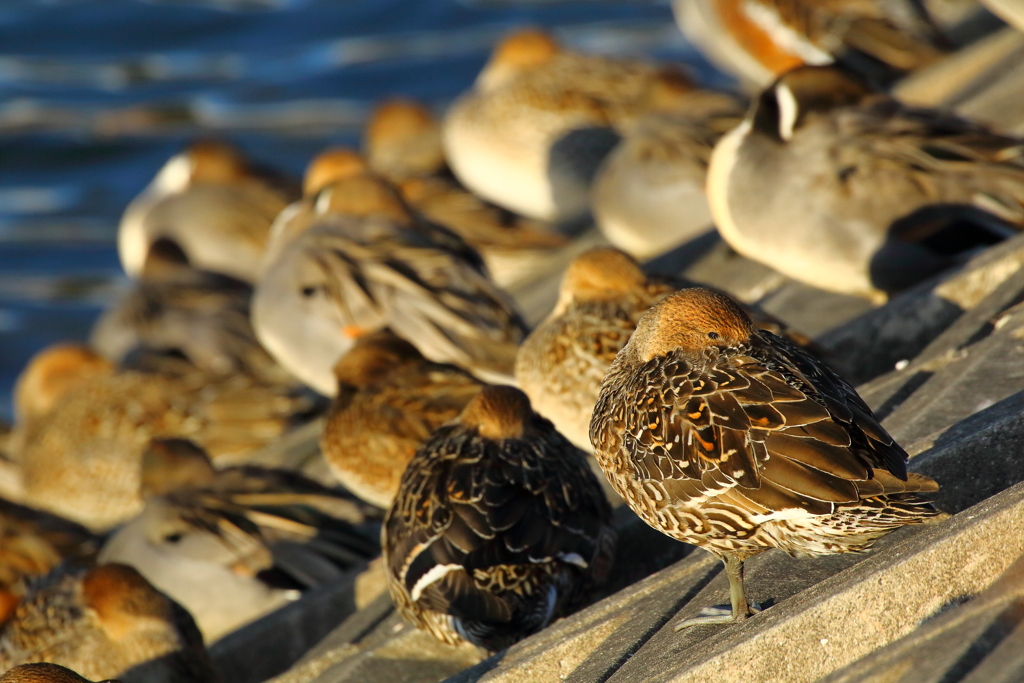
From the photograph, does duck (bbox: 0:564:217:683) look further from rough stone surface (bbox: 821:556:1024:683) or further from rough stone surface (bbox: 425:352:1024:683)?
rough stone surface (bbox: 821:556:1024:683)

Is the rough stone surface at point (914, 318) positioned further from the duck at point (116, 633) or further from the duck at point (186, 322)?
the duck at point (186, 322)

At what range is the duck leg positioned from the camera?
3.28m

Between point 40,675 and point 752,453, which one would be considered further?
point 40,675

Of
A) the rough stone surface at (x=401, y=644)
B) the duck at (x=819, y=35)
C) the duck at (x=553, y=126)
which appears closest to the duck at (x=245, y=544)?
the rough stone surface at (x=401, y=644)

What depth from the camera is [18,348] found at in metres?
14.5

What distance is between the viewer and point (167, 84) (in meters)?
21.0

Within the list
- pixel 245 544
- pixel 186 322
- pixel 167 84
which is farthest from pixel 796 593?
pixel 167 84

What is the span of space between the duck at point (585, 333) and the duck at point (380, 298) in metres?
1.22

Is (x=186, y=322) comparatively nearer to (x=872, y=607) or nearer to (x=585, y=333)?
(x=585, y=333)

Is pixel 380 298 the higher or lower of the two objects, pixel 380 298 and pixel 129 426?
the higher

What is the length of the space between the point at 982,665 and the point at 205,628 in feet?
13.9

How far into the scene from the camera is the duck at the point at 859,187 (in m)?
5.65


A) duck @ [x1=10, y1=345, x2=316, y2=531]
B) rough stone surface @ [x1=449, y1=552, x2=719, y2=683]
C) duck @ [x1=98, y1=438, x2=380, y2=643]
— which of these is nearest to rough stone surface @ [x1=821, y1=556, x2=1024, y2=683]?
rough stone surface @ [x1=449, y1=552, x2=719, y2=683]

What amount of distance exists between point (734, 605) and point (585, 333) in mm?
1927
